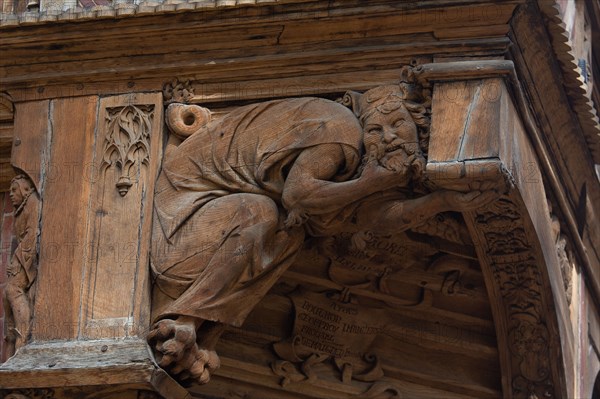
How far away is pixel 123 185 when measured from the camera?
8.83 meters

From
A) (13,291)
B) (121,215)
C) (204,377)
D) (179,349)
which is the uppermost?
(121,215)

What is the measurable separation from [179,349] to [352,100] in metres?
1.12

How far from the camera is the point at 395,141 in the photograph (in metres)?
8.56

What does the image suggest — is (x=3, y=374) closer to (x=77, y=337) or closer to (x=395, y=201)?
(x=77, y=337)

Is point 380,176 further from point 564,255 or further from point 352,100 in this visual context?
point 564,255

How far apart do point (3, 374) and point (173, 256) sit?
74cm

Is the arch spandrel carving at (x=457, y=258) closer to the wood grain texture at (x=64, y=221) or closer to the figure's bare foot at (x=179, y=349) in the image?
the figure's bare foot at (x=179, y=349)

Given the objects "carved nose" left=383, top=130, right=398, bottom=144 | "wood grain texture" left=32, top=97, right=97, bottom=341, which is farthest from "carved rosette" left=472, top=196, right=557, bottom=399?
"wood grain texture" left=32, top=97, right=97, bottom=341

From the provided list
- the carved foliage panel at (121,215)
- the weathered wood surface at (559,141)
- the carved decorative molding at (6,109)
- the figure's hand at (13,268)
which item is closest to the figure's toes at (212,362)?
the carved foliage panel at (121,215)

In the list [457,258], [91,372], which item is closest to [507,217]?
[457,258]

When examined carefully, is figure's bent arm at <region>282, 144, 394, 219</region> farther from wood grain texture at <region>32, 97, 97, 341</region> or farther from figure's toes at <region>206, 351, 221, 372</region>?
wood grain texture at <region>32, 97, 97, 341</region>

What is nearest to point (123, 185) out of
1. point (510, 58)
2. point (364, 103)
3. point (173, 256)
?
point (173, 256)

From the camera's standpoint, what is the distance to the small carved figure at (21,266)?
877 centimetres

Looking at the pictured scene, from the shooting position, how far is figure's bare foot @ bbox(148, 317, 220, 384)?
845 centimetres
